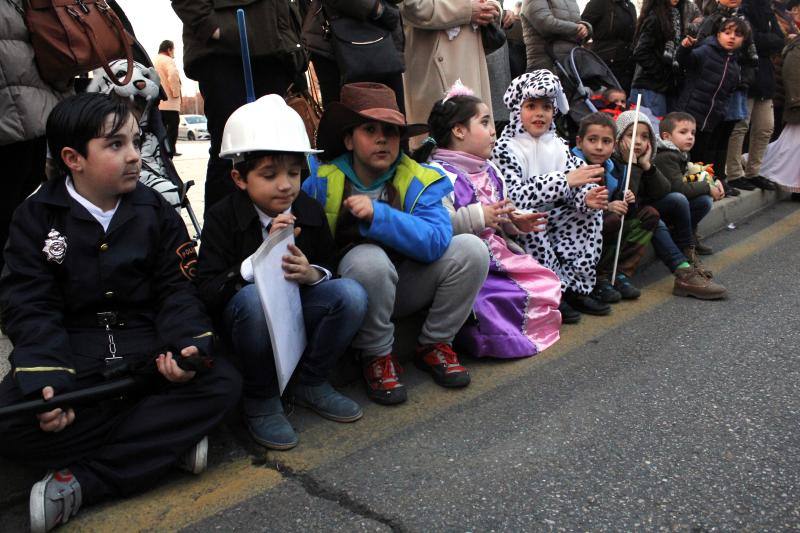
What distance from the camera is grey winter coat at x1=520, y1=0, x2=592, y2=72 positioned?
5461 millimetres

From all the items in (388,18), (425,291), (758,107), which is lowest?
(425,291)

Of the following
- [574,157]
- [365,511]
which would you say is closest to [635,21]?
[574,157]

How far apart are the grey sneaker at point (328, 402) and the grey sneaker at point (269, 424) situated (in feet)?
0.49

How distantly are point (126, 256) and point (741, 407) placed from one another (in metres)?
Answer: 2.27

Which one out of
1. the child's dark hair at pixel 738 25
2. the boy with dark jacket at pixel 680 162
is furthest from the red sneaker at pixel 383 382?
the child's dark hair at pixel 738 25

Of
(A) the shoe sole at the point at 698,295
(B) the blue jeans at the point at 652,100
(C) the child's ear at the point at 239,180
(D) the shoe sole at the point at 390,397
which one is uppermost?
(C) the child's ear at the point at 239,180

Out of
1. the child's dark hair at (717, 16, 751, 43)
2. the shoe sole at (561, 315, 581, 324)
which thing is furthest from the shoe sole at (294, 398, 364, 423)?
the child's dark hair at (717, 16, 751, 43)

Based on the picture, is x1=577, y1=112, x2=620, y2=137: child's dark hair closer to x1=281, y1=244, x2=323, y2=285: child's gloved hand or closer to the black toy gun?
x1=281, y1=244, x2=323, y2=285: child's gloved hand

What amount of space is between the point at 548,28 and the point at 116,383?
445 cm

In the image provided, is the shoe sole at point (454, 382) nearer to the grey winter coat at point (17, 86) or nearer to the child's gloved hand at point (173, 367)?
the child's gloved hand at point (173, 367)

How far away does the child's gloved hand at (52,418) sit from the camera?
200cm

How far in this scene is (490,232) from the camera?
3.52m

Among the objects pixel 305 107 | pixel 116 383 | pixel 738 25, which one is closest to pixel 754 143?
pixel 738 25

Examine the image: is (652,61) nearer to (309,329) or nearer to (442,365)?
(442,365)
